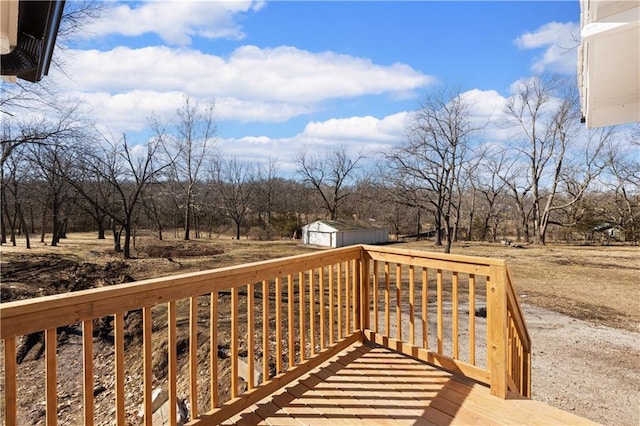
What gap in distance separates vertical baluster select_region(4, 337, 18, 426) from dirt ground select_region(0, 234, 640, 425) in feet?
11.4

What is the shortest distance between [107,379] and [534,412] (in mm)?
5084

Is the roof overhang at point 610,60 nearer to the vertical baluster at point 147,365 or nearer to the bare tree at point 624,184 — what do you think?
the vertical baluster at point 147,365

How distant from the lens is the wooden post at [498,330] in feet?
7.42

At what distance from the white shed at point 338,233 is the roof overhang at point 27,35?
17181 millimetres

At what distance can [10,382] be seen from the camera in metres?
1.24

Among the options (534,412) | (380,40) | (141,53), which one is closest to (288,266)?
(534,412)

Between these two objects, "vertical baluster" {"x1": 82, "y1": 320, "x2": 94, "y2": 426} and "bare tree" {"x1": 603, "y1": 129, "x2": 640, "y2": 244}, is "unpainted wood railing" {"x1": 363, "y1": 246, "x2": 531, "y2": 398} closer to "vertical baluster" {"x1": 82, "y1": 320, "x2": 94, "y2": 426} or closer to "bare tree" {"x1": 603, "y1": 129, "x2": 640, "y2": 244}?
"vertical baluster" {"x1": 82, "y1": 320, "x2": 94, "y2": 426}

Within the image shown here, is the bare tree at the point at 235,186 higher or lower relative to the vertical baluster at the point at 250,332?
higher

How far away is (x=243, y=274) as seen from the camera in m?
2.11

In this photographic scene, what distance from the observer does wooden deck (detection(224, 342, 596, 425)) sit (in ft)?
6.68

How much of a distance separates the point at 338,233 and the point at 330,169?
789 centimetres

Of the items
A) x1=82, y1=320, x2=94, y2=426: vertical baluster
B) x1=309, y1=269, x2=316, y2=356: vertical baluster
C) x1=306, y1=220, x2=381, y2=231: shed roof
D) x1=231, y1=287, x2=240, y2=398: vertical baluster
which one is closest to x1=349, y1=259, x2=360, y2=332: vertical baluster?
x1=309, y1=269, x2=316, y2=356: vertical baluster

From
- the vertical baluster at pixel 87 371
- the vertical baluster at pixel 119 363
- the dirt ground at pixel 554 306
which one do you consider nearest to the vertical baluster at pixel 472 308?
the vertical baluster at pixel 119 363

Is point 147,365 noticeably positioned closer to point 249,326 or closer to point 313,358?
point 249,326
